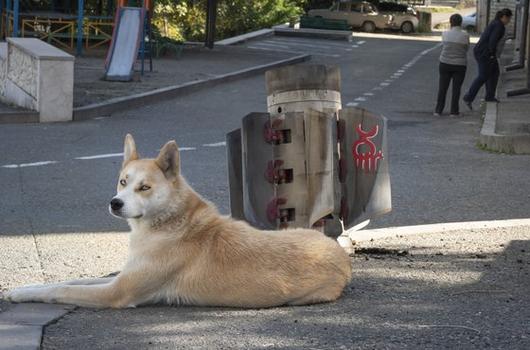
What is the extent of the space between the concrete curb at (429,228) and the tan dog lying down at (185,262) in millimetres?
2240

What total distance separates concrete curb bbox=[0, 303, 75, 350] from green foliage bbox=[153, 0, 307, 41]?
37.1 metres

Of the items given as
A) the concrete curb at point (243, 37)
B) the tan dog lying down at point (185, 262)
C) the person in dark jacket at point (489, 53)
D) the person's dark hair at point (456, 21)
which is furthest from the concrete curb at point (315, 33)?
the tan dog lying down at point (185, 262)

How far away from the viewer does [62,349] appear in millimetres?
5855

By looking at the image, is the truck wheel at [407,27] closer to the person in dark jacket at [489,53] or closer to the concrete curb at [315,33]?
the concrete curb at [315,33]

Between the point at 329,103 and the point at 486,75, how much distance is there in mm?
14164

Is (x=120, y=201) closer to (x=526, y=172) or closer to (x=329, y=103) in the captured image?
(x=329, y=103)

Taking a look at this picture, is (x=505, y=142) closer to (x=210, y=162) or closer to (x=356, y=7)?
(x=210, y=162)

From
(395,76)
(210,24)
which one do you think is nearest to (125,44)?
(395,76)

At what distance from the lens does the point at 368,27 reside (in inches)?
2511

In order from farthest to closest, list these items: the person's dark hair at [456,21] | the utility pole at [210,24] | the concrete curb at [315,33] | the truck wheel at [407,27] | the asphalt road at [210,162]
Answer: the truck wheel at [407,27]
the concrete curb at [315,33]
the utility pole at [210,24]
the person's dark hair at [456,21]
the asphalt road at [210,162]

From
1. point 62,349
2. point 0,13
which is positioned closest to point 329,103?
point 62,349

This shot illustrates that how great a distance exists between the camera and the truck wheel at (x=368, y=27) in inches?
2501

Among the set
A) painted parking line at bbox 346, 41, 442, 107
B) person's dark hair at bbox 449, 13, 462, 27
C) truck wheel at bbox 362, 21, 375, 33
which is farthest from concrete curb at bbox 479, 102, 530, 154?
truck wheel at bbox 362, 21, 375, 33

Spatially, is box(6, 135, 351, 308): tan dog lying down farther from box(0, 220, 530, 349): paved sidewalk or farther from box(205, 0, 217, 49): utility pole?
box(205, 0, 217, 49): utility pole
